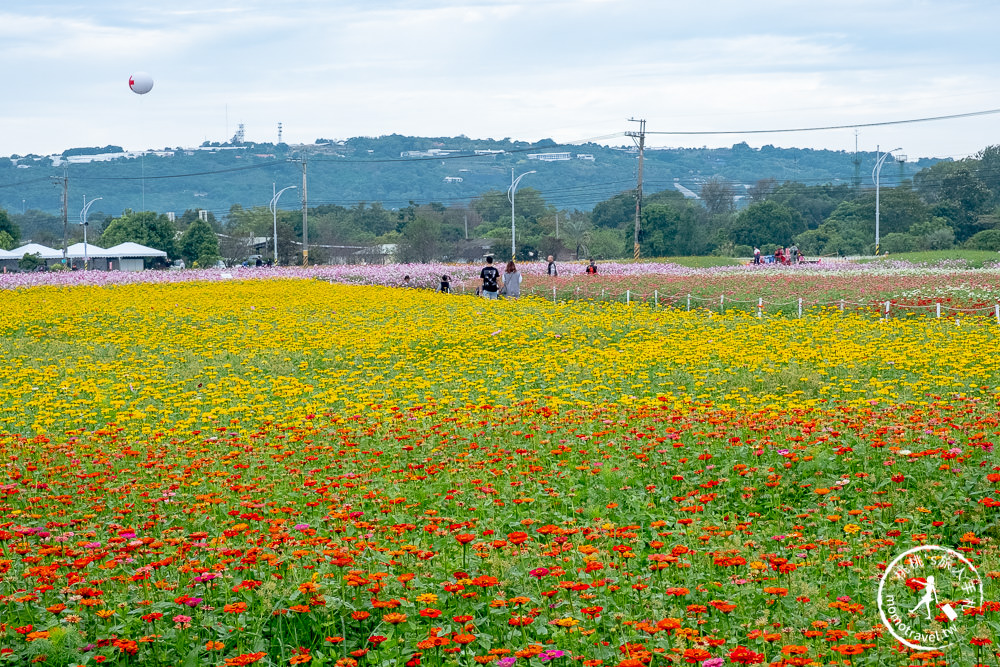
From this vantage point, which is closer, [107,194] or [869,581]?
[869,581]

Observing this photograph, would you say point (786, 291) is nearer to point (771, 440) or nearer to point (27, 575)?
point (771, 440)

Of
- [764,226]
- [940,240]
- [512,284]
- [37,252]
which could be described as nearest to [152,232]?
[37,252]

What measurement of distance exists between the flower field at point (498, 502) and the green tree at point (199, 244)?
61.0m

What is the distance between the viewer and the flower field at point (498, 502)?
5.02 m

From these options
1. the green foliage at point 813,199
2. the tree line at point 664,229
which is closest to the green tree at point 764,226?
the tree line at point 664,229

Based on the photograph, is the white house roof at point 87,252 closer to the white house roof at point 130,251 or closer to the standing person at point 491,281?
the white house roof at point 130,251

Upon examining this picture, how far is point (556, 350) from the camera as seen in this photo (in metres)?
16.1

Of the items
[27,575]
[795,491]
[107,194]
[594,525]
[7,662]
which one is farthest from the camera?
[107,194]

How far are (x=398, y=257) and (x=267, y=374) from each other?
63.9m

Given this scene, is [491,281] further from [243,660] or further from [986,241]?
[986,241]

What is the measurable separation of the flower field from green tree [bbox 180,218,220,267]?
61.0 meters

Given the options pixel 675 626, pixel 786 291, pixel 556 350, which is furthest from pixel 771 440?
pixel 786 291

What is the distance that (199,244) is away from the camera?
76.6 m

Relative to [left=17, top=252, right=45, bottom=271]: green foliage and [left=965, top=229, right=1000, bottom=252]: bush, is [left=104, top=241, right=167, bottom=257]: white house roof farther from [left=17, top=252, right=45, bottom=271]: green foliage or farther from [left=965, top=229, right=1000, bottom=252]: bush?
[left=965, top=229, right=1000, bottom=252]: bush
